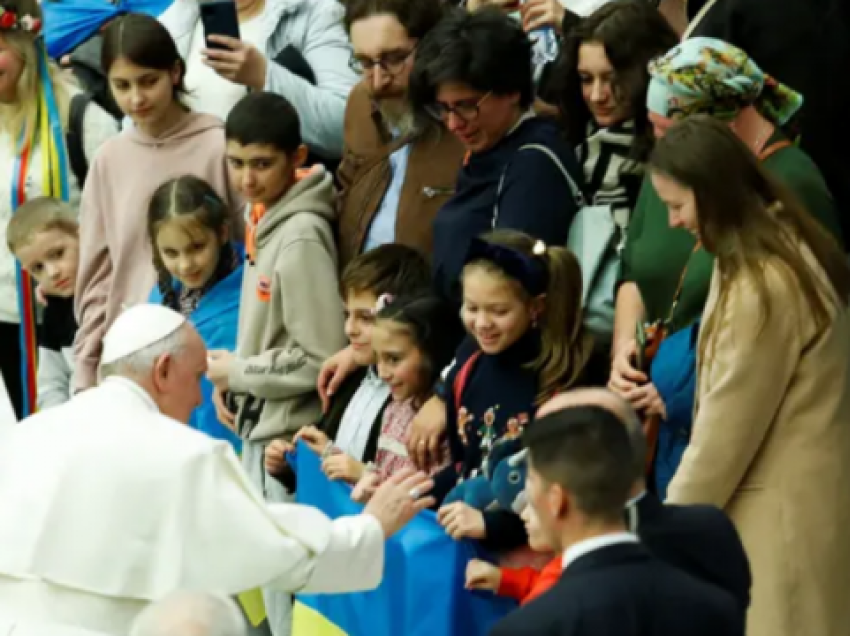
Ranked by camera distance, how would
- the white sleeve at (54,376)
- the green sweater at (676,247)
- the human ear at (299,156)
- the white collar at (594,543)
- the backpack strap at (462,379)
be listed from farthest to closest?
the white sleeve at (54,376) → the human ear at (299,156) → the backpack strap at (462,379) → the green sweater at (676,247) → the white collar at (594,543)

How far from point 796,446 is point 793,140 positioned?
1235 mm

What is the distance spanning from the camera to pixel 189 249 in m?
8.31

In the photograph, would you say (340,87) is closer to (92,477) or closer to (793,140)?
(793,140)

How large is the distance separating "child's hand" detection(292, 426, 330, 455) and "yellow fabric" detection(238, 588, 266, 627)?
2.84 ft

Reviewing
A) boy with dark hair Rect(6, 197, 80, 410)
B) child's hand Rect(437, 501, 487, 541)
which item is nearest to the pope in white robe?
child's hand Rect(437, 501, 487, 541)

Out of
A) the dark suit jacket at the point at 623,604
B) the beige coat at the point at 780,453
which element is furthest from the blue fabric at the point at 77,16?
the dark suit jacket at the point at 623,604

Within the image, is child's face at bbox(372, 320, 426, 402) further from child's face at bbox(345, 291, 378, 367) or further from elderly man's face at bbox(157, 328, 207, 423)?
elderly man's face at bbox(157, 328, 207, 423)

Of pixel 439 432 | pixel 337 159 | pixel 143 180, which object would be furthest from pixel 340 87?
pixel 439 432

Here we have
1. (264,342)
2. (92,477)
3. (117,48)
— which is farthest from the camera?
(117,48)

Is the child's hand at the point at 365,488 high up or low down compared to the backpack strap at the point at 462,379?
down

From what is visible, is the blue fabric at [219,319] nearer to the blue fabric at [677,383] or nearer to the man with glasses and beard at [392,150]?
the man with glasses and beard at [392,150]

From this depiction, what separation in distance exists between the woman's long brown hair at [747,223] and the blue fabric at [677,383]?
0.37 meters

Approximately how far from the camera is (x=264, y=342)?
25.9 ft

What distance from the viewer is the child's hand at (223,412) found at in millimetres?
8102
